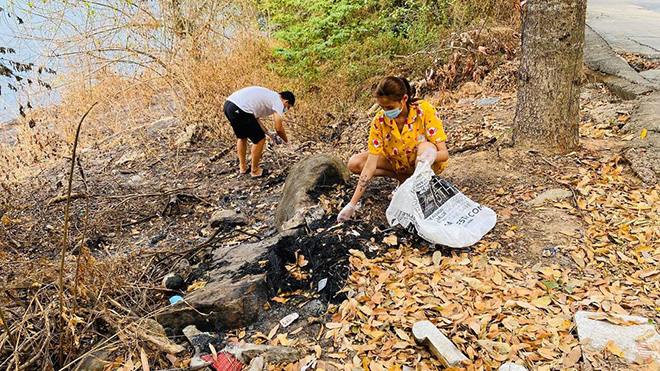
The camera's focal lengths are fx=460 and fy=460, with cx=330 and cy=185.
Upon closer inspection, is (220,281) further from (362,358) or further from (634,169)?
(634,169)

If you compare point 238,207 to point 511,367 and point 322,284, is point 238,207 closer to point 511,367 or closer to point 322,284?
point 322,284

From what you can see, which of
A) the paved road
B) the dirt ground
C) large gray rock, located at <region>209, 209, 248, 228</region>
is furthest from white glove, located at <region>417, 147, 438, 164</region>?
the paved road

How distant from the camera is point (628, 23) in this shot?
26.8 ft

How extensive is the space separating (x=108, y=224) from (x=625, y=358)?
4.42m

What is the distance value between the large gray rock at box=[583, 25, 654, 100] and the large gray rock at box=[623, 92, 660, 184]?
1.22ft

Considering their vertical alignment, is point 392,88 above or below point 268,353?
above

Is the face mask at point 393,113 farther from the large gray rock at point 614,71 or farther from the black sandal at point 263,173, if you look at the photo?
the large gray rock at point 614,71

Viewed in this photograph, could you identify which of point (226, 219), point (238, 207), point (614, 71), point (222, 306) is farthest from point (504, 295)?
point (614, 71)

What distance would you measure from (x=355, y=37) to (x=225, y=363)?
6343 mm

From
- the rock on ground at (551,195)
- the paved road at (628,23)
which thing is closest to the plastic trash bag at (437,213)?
the rock on ground at (551,195)

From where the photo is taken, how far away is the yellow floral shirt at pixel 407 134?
3.18 metres

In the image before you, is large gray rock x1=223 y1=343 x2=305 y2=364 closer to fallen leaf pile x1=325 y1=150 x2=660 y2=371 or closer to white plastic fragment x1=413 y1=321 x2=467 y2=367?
fallen leaf pile x1=325 y1=150 x2=660 y2=371

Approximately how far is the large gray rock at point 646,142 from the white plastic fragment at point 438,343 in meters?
2.14

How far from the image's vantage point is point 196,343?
2.51m
